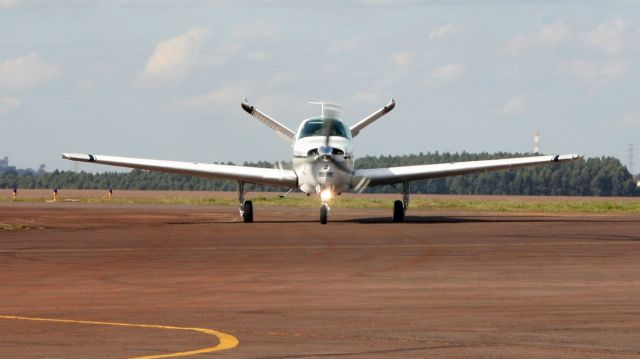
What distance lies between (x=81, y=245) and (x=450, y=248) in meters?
7.96

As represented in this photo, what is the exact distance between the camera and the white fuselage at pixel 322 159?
39031 mm

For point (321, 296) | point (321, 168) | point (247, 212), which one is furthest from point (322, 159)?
point (321, 296)

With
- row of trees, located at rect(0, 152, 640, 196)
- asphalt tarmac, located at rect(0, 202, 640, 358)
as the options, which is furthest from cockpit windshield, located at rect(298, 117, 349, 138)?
row of trees, located at rect(0, 152, 640, 196)

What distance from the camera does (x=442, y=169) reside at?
1689 inches

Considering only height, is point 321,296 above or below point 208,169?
below

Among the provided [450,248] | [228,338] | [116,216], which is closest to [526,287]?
[228,338]

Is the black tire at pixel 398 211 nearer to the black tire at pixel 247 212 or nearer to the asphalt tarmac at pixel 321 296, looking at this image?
the black tire at pixel 247 212

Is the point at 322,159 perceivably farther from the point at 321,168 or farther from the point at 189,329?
the point at 189,329

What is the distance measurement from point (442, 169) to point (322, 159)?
565 centimetres

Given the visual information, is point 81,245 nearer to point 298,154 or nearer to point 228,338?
point 298,154

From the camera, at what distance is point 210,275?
1938 cm

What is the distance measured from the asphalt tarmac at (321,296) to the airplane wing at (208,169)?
412 inches

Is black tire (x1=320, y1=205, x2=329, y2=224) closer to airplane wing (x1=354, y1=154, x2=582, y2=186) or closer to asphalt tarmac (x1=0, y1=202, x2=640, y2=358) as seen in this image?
airplane wing (x1=354, y1=154, x2=582, y2=186)

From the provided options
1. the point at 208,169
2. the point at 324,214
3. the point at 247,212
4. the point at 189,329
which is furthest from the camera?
the point at 208,169
